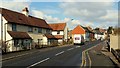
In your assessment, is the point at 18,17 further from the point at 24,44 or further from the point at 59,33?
the point at 59,33

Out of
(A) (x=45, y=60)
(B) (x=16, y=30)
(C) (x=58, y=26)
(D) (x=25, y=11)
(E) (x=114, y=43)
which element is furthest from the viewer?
(C) (x=58, y=26)

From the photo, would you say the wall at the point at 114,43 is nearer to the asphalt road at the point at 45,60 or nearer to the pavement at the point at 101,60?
the pavement at the point at 101,60

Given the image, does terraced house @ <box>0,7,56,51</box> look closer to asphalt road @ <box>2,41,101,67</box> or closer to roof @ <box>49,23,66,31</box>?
asphalt road @ <box>2,41,101,67</box>

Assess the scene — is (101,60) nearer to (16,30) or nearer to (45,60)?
(45,60)

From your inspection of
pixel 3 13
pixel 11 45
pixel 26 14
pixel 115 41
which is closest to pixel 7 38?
pixel 11 45

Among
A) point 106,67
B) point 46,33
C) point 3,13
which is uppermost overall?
point 3,13

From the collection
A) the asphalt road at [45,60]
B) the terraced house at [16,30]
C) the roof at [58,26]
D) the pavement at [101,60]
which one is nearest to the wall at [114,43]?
the pavement at [101,60]

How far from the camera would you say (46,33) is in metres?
55.6

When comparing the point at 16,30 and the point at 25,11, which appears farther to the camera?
the point at 25,11

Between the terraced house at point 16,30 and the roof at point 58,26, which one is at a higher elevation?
the roof at point 58,26

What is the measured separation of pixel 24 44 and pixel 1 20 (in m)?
6.16

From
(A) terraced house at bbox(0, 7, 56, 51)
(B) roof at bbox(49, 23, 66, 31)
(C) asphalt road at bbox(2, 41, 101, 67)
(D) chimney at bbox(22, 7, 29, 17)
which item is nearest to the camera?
(C) asphalt road at bbox(2, 41, 101, 67)

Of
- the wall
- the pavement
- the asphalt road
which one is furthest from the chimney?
the pavement

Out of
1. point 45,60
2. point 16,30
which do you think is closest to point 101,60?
point 45,60
